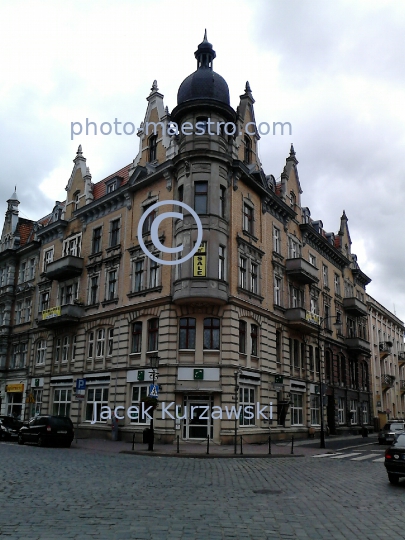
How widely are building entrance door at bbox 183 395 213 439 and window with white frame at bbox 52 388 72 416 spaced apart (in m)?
12.4

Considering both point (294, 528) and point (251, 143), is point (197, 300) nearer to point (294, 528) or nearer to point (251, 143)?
point (251, 143)

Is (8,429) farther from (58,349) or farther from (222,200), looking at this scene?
(222,200)

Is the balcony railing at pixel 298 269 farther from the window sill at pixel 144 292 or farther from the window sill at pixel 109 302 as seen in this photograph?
the window sill at pixel 109 302

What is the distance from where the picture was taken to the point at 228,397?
29.0 meters

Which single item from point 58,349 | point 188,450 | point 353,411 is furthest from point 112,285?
point 353,411

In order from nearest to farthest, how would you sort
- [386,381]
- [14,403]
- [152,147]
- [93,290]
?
[152,147] → [93,290] → [14,403] → [386,381]

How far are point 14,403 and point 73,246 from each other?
1520 centimetres

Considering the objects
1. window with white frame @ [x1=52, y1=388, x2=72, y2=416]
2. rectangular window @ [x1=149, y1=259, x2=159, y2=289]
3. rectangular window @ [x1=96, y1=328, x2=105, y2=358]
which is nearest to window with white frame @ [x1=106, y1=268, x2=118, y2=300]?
rectangular window @ [x1=96, y1=328, x2=105, y2=358]

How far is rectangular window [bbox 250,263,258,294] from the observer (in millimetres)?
33812

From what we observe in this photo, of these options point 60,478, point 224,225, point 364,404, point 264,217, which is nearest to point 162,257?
point 224,225

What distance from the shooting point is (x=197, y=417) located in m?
29.1

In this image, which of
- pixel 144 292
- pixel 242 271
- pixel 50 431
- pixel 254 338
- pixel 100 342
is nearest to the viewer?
pixel 50 431

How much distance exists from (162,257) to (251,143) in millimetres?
11025

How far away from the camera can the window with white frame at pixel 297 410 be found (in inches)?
1470
